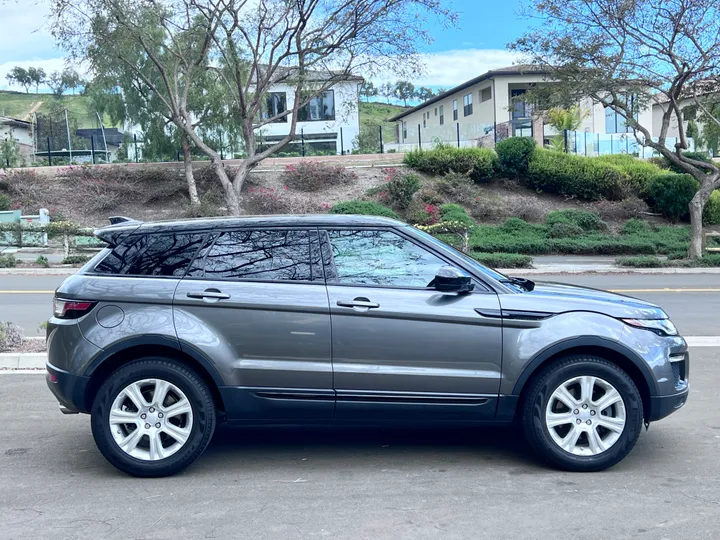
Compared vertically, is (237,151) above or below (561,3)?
below

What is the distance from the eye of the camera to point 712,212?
29.8m

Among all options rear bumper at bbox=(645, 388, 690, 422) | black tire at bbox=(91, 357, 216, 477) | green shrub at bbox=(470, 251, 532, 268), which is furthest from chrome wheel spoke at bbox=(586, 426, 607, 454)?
green shrub at bbox=(470, 251, 532, 268)

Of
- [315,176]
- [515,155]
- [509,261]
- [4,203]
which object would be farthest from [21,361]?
[515,155]

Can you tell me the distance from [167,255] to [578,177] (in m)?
28.5

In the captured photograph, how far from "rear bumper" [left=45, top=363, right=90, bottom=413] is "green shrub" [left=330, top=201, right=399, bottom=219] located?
2228 centimetres

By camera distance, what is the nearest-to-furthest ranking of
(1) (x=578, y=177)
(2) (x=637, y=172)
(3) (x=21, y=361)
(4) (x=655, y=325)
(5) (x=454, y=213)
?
(4) (x=655, y=325) → (3) (x=21, y=361) → (5) (x=454, y=213) → (1) (x=578, y=177) → (2) (x=637, y=172)

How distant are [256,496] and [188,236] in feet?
6.07

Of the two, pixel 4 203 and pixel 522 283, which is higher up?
pixel 4 203

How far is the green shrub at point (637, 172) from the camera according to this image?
31.4m

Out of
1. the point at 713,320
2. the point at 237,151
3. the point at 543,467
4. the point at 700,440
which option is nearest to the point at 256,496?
the point at 543,467

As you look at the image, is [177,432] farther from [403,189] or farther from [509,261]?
[403,189]

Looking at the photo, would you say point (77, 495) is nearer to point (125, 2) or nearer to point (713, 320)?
point (713, 320)

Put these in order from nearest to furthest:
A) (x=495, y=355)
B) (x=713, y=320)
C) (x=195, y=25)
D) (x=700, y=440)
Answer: (x=495, y=355), (x=700, y=440), (x=713, y=320), (x=195, y=25)

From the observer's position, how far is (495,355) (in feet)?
16.4
